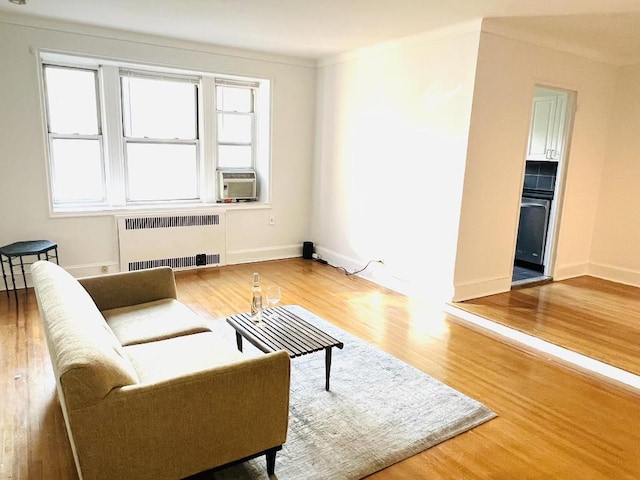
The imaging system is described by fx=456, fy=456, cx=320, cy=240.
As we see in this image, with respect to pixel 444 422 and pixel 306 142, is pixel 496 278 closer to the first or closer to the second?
pixel 444 422

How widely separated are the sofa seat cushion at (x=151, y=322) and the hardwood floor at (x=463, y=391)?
51 cm

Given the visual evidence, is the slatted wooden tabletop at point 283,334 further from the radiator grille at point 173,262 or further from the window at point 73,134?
the window at point 73,134

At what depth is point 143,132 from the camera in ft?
16.3

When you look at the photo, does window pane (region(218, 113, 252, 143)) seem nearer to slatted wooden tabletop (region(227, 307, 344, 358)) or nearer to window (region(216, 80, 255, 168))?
window (region(216, 80, 255, 168))

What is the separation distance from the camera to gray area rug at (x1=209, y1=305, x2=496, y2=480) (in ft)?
6.66

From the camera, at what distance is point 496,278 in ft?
14.7

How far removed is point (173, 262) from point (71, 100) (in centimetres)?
194

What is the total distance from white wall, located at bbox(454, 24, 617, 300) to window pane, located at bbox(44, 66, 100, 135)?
375 centimetres

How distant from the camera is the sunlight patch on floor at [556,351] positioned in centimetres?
295

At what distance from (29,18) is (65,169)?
1.39 m

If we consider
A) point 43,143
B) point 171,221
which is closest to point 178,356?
point 171,221

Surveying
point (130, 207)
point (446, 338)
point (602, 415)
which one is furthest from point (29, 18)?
point (602, 415)

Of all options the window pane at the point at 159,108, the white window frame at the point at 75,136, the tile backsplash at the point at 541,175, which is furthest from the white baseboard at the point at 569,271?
the white window frame at the point at 75,136

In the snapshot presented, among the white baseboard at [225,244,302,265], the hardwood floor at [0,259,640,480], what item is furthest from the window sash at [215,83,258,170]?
the hardwood floor at [0,259,640,480]
